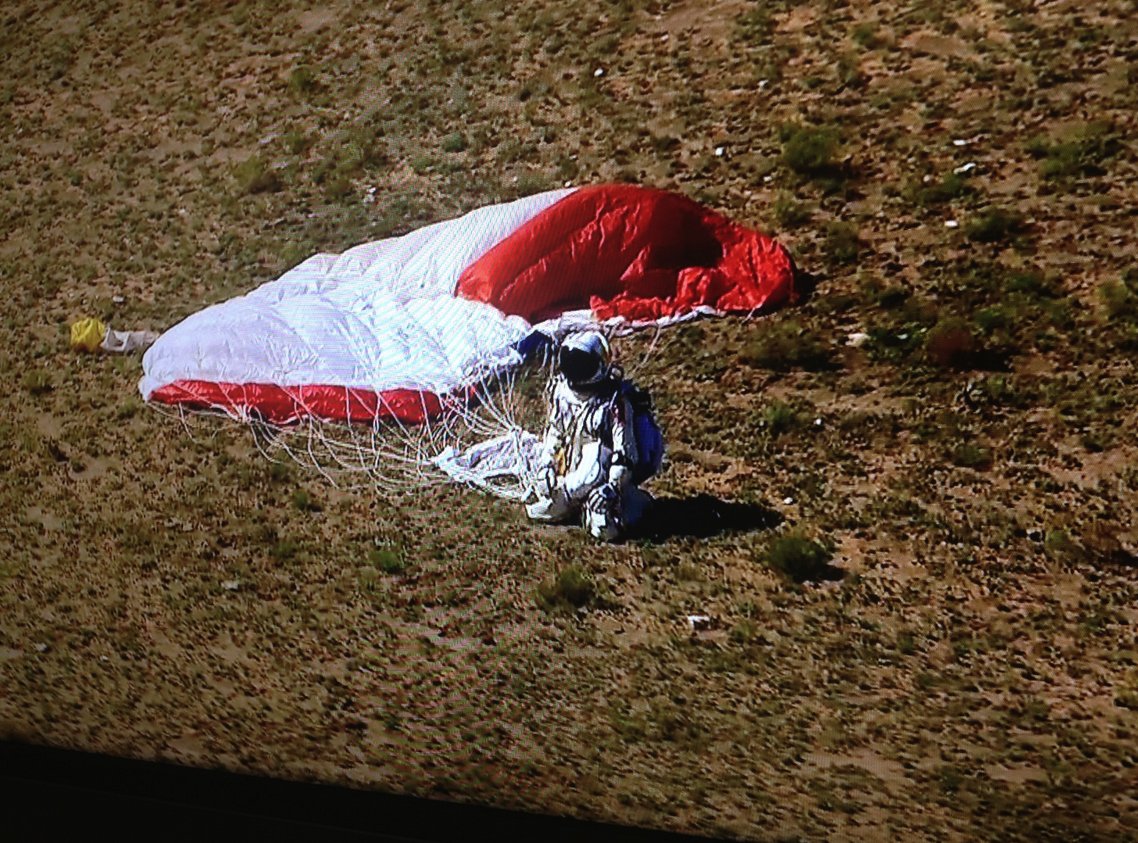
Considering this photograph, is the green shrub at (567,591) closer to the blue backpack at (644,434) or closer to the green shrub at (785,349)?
the blue backpack at (644,434)

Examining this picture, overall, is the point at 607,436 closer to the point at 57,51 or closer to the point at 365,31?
the point at 365,31

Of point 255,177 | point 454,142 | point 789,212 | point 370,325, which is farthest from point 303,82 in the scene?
point 789,212

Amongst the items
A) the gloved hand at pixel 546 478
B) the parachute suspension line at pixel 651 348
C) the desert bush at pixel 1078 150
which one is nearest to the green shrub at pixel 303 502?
the gloved hand at pixel 546 478

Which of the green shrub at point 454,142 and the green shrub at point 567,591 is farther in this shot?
the green shrub at point 454,142

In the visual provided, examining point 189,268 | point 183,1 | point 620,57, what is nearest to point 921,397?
point 620,57

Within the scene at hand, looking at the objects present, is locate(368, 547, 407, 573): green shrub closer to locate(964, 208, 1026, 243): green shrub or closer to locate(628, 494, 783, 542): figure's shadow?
locate(628, 494, 783, 542): figure's shadow

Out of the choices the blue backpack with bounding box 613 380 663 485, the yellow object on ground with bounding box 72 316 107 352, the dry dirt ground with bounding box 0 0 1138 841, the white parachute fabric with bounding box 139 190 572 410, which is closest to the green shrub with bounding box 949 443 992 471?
the dry dirt ground with bounding box 0 0 1138 841

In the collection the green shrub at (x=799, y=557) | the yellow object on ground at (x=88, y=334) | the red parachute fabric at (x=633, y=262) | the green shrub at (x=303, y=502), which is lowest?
the green shrub at (x=799, y=557)
